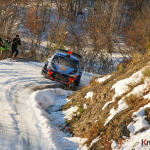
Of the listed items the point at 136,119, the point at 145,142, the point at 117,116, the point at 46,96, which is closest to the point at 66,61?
the point at 46,96

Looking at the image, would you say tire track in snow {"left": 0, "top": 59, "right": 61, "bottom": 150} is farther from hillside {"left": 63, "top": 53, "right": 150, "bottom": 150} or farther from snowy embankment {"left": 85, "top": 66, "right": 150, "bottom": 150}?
snowy embankment {"left": 85, "top": 66, "right": 150, "bottom": 150}

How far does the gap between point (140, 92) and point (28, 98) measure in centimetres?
409

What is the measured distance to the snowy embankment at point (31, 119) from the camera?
14.6 feet

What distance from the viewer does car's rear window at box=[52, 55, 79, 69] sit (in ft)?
34.2

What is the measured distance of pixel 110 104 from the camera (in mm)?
5348

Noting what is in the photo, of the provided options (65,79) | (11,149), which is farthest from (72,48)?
(11,149)

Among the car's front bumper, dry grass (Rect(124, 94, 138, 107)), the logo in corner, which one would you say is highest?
dry grass (Rect(124, 94, 138, 107))

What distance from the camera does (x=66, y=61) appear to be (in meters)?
10.6

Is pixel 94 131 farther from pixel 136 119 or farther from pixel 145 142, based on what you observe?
pixel 145 142

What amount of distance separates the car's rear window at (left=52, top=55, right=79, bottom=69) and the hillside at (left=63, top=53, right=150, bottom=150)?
4.05 m

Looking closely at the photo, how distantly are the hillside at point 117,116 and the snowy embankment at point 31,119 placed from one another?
1.62ft

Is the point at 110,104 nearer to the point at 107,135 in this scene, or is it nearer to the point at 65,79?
the point at 107,135

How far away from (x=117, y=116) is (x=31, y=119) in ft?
7.91

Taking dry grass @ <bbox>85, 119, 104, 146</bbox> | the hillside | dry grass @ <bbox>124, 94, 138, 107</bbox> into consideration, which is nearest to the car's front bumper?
the hillside
